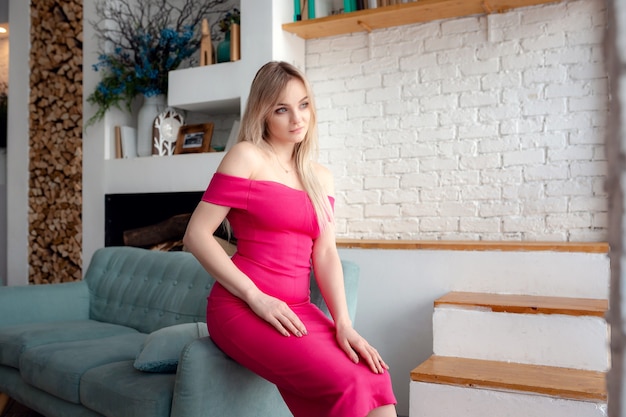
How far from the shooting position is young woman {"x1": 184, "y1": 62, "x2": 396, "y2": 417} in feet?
5.42

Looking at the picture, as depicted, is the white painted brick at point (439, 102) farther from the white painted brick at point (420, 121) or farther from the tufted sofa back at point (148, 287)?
the tufted sofa back at point (148, 287)

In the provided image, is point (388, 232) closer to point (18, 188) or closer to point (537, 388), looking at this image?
point (537, 388)

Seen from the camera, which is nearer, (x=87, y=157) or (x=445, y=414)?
(x=445, y=414)

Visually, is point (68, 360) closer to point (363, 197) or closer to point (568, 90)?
point (363, 197)

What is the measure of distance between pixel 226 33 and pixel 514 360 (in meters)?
2.66

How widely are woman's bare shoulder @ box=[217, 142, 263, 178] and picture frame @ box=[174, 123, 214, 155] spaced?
221 cm

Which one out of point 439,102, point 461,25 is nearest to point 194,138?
point 439,102

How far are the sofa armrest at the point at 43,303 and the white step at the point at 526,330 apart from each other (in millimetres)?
1995

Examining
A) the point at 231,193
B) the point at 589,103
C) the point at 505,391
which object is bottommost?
the point at 505,391

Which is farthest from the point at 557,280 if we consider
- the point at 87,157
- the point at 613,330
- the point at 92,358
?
the point at 87,157

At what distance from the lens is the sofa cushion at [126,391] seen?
2.06 m

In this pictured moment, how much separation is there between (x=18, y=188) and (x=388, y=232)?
313cm

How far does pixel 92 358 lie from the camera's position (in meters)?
2.51

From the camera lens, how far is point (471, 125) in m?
3.42
